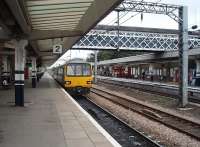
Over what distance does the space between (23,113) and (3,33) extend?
5.58 m

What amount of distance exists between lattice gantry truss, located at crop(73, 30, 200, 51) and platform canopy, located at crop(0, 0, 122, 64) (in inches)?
1454

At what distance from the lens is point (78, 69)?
33.2 meters

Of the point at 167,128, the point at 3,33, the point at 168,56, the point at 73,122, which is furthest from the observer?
the point at 168,56

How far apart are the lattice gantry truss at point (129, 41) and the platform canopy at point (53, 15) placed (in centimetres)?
3693

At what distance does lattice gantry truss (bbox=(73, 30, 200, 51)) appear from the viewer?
2439 inches

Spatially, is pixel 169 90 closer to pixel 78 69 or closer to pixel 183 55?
pixel 78 69

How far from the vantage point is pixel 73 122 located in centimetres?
1423

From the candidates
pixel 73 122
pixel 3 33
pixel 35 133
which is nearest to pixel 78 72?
pixel 3 33

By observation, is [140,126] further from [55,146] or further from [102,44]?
[102,44]

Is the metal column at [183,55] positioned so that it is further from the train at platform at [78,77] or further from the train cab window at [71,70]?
the train cab window at [71,70]

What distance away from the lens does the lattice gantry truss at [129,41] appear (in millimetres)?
61956

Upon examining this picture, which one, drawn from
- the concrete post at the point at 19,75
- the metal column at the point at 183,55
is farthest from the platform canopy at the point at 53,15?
the metal column at the point at 183,55

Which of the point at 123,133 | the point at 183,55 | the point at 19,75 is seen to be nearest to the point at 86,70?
the point at 183,55

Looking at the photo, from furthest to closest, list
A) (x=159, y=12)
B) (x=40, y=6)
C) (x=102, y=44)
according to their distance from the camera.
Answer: (x=102, y=44) → (x=159, y=12) → (x=40, y=6)
